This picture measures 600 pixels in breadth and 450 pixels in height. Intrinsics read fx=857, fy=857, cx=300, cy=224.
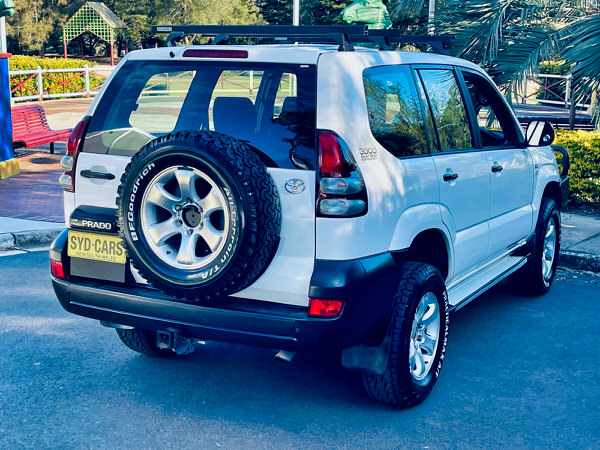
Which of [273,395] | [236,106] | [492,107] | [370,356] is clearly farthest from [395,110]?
[492,107]

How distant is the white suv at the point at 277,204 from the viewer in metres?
4.05

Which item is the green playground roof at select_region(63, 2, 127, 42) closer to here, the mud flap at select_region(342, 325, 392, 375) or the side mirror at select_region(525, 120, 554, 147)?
the side mirror at select_region(525, 120, 554, 147)

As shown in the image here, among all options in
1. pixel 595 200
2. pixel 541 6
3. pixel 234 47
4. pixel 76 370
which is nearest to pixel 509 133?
pixel 234 47

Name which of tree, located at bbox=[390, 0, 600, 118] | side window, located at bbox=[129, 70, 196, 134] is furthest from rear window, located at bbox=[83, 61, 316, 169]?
tree, located at bbox=[390, 0, 600, 118]

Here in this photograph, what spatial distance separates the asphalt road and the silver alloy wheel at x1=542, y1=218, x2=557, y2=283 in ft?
2.86

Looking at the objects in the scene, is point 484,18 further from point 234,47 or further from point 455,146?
point 234,47

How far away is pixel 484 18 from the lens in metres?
10.9

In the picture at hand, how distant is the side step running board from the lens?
5.30 meters

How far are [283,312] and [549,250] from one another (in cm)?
379

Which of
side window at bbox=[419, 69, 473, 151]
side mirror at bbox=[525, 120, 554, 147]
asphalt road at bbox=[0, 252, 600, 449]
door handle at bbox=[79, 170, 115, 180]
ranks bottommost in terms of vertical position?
asphalt road at bbox=[0, 252, 600, 449]

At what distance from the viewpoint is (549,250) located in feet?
23.7

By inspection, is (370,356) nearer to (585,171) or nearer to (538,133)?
(538,133)

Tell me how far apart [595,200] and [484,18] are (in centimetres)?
268

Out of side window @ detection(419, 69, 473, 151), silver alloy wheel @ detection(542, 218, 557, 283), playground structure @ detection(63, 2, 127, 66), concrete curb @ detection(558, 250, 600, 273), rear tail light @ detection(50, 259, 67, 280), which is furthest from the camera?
playground structure @ detection(63, 2, 127, 66)
